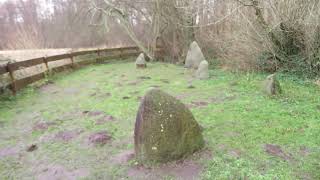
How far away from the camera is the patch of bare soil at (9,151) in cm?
512

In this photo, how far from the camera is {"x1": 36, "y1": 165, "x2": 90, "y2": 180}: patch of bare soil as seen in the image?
4.27m

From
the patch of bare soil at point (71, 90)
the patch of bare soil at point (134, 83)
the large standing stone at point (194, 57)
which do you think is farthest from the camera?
the large standing stone at point (194, 57)

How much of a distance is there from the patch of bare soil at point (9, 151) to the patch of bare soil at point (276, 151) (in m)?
3.82

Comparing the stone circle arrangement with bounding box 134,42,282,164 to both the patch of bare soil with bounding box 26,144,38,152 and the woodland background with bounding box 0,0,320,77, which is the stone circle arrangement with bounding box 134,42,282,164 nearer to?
the patch of bare soil with bounding box 26,144,38,152

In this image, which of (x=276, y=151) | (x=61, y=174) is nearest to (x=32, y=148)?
(x=61, y=174)

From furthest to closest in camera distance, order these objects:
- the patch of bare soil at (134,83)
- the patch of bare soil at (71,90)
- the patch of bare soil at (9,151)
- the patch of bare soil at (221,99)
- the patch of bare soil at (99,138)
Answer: the patch of bare soil at (134,83), the patch of bare soil at (71,90), the patch of bare soil at (221,99), the patch of bare soil at (99,138), the patch of bare soil at (9,151)

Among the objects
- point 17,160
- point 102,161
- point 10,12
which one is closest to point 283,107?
point 102,161

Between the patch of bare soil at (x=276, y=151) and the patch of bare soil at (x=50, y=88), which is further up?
the patch of bare soil at (x=50, y=88)

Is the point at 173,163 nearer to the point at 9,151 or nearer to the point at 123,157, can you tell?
the point at 123,157

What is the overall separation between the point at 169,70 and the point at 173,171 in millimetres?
9249

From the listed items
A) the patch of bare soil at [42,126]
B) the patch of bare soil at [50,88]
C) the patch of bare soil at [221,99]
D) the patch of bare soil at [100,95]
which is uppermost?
the patch of bare soil at [50,88]

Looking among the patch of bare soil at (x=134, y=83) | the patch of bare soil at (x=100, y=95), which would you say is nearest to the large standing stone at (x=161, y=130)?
the patch of bare soil at (x=100, y=95)

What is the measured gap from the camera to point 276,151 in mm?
4652

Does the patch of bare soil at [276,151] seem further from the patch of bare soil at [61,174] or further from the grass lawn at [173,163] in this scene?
the patch of bare soil at [61,174]
